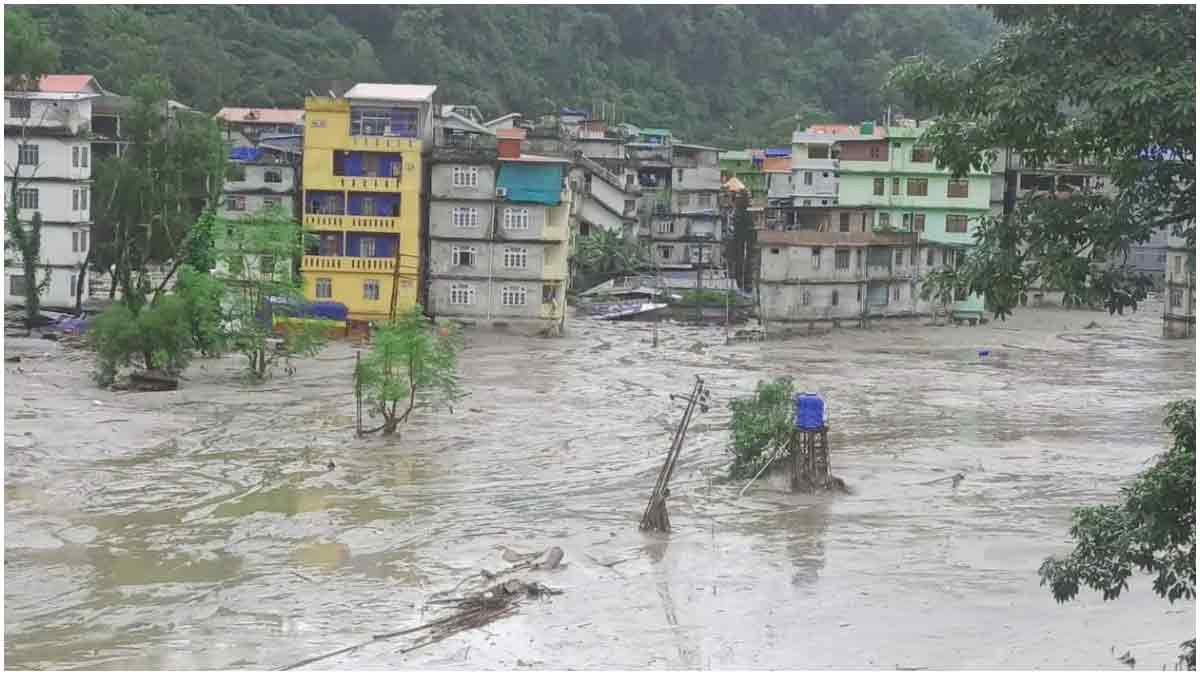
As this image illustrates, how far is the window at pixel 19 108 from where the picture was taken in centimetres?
4547

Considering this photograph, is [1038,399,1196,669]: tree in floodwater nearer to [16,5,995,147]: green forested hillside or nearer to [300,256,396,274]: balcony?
[300,256,396,274]: balcony

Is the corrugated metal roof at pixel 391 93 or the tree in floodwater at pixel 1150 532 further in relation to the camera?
the corrugated metal roof at pixel 391 93

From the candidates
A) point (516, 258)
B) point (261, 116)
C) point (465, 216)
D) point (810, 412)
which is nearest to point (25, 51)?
point (465, 216)

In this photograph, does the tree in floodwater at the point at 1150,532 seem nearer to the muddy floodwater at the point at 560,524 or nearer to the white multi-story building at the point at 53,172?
the muddy floodwater at the point at 560,524

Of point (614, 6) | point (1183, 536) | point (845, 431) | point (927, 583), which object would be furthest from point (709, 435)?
point (614, 6)

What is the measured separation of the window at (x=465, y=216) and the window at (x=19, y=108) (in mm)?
12095

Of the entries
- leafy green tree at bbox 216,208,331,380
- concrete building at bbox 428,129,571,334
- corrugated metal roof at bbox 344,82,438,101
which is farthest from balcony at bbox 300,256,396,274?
leafy green tree at bbox 216,208,331,380

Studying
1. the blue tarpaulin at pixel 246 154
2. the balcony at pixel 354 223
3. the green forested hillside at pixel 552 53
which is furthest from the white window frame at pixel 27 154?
the green forested hillside at pixel 552 53

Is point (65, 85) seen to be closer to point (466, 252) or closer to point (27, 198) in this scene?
point (27, 198)

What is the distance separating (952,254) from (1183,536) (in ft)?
152

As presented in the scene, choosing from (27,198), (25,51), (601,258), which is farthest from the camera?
(601,258)

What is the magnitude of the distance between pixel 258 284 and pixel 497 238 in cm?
1182

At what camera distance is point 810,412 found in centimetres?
2384

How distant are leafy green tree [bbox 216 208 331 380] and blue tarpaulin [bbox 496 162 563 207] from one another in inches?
402
